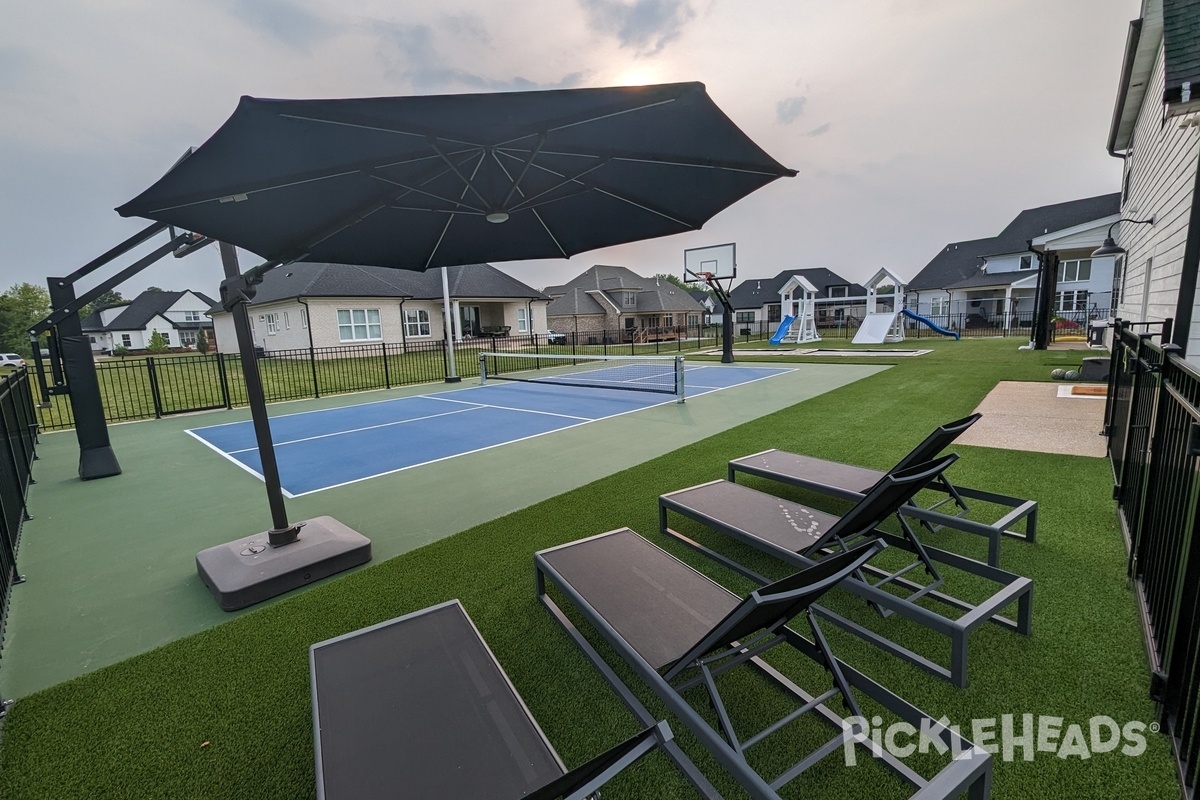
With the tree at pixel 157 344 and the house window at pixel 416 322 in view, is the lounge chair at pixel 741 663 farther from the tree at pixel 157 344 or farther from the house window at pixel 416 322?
the tree at pixel 157 344

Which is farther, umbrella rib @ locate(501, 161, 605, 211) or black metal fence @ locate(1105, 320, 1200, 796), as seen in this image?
umbrella rib @ locate(501, 161, 605, 211)

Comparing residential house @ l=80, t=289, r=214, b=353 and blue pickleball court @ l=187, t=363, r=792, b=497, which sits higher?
residential house @ l=80, t=289, r=214, b=353

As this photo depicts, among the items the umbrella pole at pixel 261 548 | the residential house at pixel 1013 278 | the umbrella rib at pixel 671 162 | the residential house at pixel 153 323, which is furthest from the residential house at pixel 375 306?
the residential house at pixel 1013 278

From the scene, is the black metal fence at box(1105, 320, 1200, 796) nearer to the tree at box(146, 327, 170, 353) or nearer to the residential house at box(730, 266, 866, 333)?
the residential house at box(730, 266, 866, 333)

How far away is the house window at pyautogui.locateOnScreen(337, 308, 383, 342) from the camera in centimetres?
2766

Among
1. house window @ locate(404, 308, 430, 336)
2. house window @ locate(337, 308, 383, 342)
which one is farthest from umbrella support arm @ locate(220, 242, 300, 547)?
house window @ locate(404, 308, 430, 336)

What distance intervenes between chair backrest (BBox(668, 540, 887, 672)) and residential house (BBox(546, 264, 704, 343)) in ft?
118

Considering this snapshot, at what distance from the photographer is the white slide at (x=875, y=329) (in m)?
26.0

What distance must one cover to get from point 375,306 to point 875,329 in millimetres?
27798

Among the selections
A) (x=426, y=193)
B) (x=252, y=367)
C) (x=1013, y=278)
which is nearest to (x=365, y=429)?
(x=252, y=367)

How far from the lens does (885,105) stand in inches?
495

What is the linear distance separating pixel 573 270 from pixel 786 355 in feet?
147

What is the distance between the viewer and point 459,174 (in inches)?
122

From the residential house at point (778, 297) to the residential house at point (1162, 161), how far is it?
3523 cm
